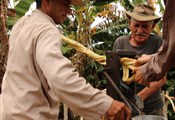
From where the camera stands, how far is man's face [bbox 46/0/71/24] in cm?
177

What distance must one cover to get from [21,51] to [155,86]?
116 centimetres

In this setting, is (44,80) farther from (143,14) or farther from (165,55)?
(143,14)

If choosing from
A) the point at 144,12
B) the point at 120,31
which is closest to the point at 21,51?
the point at 144,12

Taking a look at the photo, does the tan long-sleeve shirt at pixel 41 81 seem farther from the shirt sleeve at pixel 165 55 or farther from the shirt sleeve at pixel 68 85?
the shirt sleeve at pixel 165 55

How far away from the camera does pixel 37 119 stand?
165 centimetres

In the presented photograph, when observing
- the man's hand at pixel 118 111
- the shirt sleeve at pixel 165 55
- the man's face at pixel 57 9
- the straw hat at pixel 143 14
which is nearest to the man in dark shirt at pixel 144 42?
the straw hat at pixel 143 14

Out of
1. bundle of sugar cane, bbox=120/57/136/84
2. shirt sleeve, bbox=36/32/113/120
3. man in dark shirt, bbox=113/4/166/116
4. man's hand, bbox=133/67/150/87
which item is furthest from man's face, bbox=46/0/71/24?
man in dark shirt, bbox=113/4/166/116

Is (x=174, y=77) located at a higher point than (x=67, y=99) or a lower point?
lower

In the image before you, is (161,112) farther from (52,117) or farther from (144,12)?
(52,117)

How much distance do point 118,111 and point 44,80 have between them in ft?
1.34

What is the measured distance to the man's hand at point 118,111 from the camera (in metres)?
1.50

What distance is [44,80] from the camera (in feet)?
5.46

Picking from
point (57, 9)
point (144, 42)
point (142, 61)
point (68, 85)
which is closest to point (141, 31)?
point (144, 42)

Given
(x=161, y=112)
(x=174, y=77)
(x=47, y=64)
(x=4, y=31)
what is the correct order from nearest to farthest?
(x=47, y=64)
(x=161, y=112)
(x=4, y=31)
(x=174, y=77)
